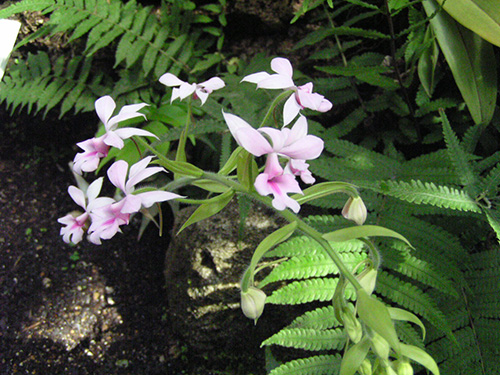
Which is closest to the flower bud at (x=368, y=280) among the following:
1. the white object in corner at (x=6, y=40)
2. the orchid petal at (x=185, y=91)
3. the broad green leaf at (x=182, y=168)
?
the broad green leaf at (x=182, y=168)

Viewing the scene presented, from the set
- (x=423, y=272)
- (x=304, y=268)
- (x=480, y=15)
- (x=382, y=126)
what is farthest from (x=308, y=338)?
(x=480, y=15)

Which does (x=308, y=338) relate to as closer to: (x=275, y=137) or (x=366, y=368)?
(x=366, y=368)

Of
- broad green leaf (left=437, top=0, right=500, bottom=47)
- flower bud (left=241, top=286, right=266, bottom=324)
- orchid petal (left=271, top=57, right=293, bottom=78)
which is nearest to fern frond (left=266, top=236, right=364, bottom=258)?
flower bud (left=241, top=286, right=266, bottom=324)

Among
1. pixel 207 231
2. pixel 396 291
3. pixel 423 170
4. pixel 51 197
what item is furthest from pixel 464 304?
pixel 51 197

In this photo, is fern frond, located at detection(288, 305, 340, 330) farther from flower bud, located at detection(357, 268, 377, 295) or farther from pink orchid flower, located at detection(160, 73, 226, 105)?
pink orchid flower, located at detection(160, 73, 226, 105)

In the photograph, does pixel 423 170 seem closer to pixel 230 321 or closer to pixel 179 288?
pixel 230 321

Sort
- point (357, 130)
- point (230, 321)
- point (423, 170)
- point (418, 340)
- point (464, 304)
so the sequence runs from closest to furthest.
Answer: point (418, 340) < point (464, 304) < point (423, 170) < point (230, 321) < point (357, 130)
